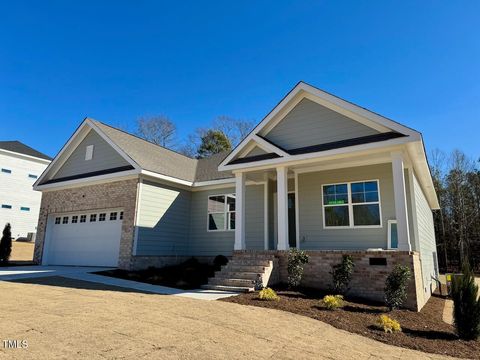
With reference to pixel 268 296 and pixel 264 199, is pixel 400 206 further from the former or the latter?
pixel 264 199

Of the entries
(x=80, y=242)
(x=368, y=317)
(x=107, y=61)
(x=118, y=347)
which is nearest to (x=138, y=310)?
(x=118, y=347)

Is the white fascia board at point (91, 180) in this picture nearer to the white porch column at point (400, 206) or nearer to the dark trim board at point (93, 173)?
the dark trim board at point (93, 173)

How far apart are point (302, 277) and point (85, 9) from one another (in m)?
12.9

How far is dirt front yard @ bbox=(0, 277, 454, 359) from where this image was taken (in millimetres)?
4168

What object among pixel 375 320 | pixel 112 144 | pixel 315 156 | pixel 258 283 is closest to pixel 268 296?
pixel 258 283

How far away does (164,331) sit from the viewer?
502 centimetres

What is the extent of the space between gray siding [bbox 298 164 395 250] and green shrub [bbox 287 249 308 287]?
7.27ft

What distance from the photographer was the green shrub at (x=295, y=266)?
9.51 metres

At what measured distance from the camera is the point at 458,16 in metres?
9.56

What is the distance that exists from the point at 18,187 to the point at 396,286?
3310cm

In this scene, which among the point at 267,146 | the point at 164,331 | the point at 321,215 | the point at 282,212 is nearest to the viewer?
the point at 164,331

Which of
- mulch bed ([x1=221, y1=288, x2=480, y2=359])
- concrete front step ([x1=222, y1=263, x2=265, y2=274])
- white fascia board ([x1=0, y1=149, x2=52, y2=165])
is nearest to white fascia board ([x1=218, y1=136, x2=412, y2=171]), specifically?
concrete front step ([x1=222, y1=263, x2=265, y2=274])

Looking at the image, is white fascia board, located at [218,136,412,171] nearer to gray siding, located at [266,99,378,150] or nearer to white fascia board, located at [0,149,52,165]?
gray siding, located at [266,99,378,150]

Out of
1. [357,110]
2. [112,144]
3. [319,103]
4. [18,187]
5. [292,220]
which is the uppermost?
[18,187]
